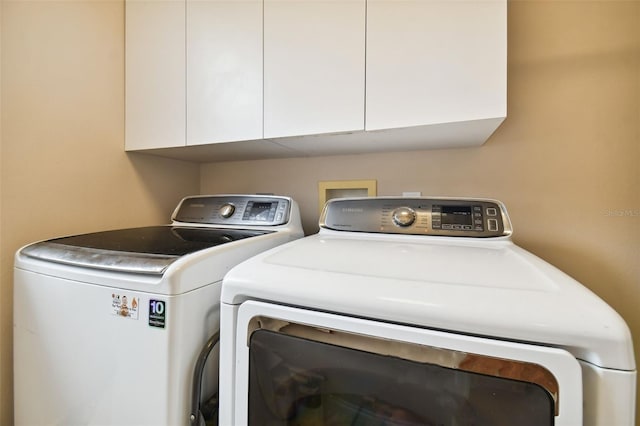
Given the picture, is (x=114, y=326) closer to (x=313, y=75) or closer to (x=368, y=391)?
(x=368, y=391)

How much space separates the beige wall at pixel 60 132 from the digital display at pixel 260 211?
599mm

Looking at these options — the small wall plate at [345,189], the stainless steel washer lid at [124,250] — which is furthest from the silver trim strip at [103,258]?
the small wall plate at [345,189]

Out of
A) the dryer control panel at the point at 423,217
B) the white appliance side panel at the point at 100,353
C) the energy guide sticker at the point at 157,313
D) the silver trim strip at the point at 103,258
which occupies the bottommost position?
the white appliance side panel at the point at 100,353

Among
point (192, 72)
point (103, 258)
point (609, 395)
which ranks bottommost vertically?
point (609, 395)

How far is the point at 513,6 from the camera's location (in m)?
1.06

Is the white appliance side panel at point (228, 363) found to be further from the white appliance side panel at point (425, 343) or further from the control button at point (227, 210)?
the control button at point (227, 210)

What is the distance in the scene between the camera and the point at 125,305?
2.16 ft

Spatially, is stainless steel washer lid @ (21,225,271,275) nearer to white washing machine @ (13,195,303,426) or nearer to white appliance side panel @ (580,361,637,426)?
white washing machine @ (13,195,303,426)

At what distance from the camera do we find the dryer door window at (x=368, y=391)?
1.42 feet

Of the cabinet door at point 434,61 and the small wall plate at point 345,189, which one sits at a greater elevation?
the cabinet door at point 434,61

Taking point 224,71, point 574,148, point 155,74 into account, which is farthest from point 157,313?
point 574,148

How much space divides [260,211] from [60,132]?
78 centimetres

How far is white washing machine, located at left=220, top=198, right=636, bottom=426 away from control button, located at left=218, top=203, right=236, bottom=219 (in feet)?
1.98

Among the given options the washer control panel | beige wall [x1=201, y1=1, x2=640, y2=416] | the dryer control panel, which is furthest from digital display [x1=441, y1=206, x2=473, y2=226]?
the washer control panel
